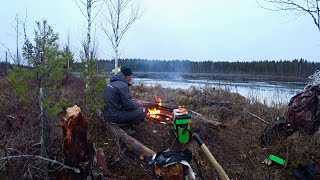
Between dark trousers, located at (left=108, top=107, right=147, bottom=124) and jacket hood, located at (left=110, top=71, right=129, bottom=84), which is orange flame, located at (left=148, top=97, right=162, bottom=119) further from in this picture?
jacket hood, located at (left=110, top=71, right=129, bottom=84)

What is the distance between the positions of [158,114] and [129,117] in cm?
150

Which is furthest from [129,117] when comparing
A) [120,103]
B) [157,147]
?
[157,147]

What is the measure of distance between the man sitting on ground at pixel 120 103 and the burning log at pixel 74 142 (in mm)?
2104

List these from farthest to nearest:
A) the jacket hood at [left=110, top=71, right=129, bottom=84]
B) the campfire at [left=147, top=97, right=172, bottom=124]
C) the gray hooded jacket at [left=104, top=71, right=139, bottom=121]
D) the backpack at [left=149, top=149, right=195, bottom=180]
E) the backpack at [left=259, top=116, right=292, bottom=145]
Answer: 1. the campfire at [left=147, top=97, right=172, bottom=124]
2. the backpack at [left=259, top=116, right=292, bottom=145]
3. the jacket hood at [left=110, top=71, right=129, bottom=84]
4. the gray hooded jacket at [left=104, top=71, right=139, bottom=121]
5. the backpack at [left=149, top=149, right=195, bottom=180]

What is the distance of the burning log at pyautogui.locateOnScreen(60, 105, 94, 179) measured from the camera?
3.84m

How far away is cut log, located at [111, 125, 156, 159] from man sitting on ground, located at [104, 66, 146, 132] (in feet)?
0.72

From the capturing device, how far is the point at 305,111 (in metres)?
6.11

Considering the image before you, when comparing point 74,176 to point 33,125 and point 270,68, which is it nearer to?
point 33,125

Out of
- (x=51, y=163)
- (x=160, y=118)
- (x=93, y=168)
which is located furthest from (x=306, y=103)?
(x=51, y=163)

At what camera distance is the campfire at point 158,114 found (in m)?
7.34

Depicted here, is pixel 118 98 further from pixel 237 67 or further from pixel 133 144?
pixel 237 67

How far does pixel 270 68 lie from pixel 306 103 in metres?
56.7

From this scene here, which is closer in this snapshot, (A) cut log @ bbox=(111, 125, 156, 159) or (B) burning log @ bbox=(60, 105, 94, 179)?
(B) burning log @ bbox=(60, 105, 94, 179)

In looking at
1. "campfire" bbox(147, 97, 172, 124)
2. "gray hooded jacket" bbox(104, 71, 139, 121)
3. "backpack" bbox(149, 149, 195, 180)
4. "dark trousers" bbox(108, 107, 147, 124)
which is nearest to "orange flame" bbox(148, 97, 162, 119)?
"campfire" bbox(147, 97, 172, 124)
